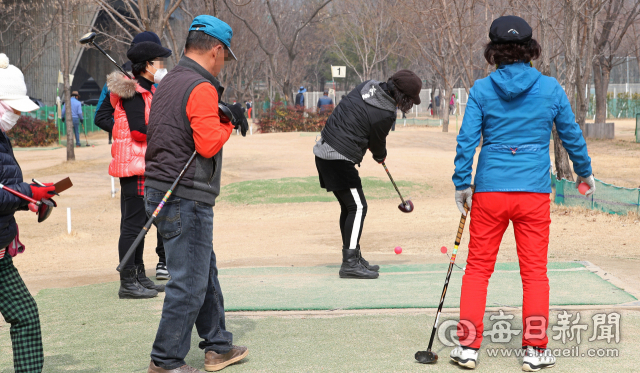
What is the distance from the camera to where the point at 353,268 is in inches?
228

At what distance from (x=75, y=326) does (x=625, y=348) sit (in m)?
3.51

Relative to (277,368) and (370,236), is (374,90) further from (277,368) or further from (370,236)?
(370,236)

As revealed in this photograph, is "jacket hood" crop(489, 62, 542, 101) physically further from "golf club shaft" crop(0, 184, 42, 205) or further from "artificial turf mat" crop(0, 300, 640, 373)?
"golf club shaft" crop(0, 184, 42, 205)

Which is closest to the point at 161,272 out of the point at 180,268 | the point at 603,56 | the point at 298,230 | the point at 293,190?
the point at 180,268

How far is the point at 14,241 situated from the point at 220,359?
3.99 feet

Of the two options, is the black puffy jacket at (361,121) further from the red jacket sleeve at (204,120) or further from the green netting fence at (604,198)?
the green netting fence at (604,198)

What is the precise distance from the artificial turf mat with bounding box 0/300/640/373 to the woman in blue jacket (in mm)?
277

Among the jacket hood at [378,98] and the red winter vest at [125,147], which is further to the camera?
the jacket hood at [378,98]

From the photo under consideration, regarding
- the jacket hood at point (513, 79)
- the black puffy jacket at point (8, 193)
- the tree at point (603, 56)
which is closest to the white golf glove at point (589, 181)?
the jacket hood at point (513, 79)

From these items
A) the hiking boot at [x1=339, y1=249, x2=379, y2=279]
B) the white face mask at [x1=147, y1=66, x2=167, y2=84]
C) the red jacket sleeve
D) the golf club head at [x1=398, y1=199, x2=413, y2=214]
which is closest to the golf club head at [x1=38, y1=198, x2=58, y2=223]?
the red jacket sleeve

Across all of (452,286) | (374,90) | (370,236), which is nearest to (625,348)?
(452,286)

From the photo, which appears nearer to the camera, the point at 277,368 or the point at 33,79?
the point at 277,368

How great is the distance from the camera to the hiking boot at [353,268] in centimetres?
577

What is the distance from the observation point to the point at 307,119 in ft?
88.9
